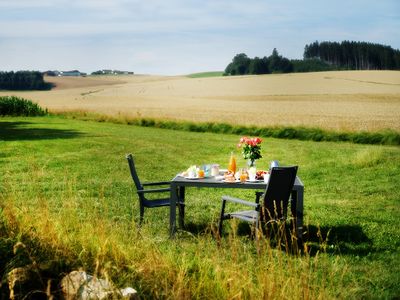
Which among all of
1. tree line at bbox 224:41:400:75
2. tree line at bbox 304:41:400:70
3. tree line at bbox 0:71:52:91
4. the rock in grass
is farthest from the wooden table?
tree line at bbox 304:41:400:70

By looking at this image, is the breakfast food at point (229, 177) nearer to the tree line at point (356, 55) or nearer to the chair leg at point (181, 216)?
the chair leg at point (181, 216)

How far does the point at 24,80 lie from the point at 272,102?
56.3 m

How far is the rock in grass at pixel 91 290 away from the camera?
389 cm

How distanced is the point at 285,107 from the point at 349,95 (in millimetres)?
11949

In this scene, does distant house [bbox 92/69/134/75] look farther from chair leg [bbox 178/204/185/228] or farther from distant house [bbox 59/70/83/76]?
chair leg [bbox 178/204/185/228]

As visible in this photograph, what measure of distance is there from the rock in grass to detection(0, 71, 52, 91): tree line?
89.3 m

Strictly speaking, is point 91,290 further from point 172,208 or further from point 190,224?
point 190,224

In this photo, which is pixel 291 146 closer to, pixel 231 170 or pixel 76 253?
pixel 231 170

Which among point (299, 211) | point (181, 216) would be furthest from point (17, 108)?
point (299, 211)

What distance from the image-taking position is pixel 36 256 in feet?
15.6

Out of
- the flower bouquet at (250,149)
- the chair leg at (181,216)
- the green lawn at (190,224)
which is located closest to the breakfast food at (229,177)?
the flower bouquet at (250,149)

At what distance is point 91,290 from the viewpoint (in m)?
3.92

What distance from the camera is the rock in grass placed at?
389 cm

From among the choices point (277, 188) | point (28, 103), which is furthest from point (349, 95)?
point (277, 188)
